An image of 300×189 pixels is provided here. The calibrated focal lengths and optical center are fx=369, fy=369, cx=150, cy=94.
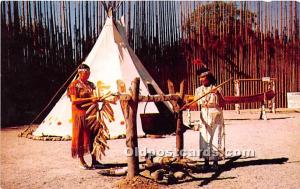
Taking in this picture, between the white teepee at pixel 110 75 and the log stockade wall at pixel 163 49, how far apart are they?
145 inches

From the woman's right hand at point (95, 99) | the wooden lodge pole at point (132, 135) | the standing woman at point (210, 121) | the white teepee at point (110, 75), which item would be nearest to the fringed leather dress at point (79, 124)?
the woman's right hand at point (95, 99)

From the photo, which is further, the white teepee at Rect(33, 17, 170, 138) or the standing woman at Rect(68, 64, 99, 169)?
the white teepee at Rect(33, 17, 170, 138)

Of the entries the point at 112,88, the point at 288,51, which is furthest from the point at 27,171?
the point at 288,51

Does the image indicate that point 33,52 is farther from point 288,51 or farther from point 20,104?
point 288,51

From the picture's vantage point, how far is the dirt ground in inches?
173

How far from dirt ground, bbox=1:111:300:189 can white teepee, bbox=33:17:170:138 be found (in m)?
0.51

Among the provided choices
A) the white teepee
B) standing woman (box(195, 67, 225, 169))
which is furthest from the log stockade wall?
standing woman (box(195, 67, 225, 169))

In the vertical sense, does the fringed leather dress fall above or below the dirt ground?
above

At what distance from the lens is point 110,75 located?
8.20m

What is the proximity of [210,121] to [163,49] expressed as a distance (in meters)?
8.50

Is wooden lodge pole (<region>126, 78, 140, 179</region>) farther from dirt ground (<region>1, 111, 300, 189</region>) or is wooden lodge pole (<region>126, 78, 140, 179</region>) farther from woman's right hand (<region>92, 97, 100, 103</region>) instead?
woman's right hand (<region>92, 97, 100, 103</region>)

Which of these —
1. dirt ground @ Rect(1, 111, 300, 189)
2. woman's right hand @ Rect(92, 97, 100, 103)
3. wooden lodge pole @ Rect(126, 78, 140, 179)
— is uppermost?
woman's right hand @ Rect(92, 97, 100, 103)

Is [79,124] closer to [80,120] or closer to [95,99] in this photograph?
[80,120]

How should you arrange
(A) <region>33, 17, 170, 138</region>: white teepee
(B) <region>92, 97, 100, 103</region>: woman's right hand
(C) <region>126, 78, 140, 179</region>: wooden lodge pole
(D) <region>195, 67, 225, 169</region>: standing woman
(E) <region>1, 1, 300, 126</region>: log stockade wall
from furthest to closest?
(E) <region>1, 1, 300, 126</region>: log stockade wall
(A) <region>33, 17, 170, 138</region>: white teepee
(D) <region>195, 67, 225, 169</region>: standing woman
(B) <region>92, 97, 100, 103</region>: woman's right hand
(C) <region>126, 78, 140, 179</region>: wooden lodge pole
